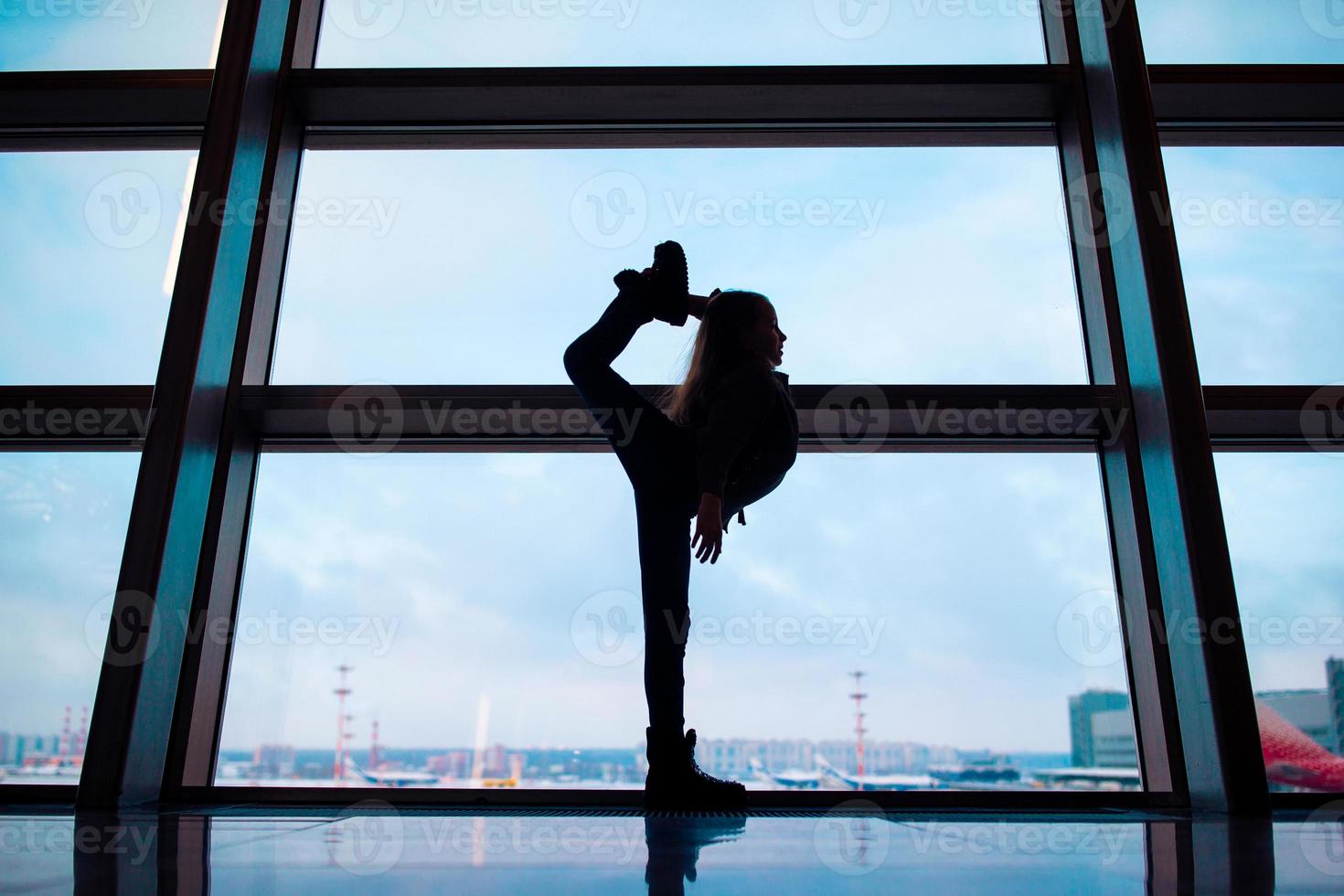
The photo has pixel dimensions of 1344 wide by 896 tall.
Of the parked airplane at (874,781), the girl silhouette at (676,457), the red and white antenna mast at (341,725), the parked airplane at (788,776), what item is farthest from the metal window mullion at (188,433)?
the parked airplane at (874,781)

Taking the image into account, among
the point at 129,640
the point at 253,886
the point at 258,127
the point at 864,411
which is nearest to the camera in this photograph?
A: the point at 253,886

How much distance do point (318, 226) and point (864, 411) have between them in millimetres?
1596

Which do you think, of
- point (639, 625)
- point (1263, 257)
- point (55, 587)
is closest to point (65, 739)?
point (55, 587)

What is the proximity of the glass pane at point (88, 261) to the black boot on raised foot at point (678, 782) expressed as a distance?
1.70 m

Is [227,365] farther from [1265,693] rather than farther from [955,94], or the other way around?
[1265,693]

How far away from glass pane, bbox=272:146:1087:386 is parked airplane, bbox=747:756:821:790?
968 millimetres

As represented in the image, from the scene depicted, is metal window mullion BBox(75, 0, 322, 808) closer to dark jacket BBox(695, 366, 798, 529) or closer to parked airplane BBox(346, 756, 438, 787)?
parked airplane BBox(346, 756, 438, 787)

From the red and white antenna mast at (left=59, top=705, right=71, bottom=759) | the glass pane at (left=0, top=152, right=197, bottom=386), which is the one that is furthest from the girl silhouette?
the red and white antenna mast at (left=59, top=705, right=71, bottom=759)

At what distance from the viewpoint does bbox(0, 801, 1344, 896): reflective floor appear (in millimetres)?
793

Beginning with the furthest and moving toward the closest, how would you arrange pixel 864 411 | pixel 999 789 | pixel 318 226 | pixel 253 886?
pixel 318 226 → pixel 864 411 → pixel 999 789 → pixel 253 886

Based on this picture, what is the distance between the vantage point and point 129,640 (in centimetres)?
191

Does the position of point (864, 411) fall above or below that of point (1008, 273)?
below

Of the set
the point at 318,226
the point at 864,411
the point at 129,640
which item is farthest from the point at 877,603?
the point at 318,226

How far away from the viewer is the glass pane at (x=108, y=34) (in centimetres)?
277
